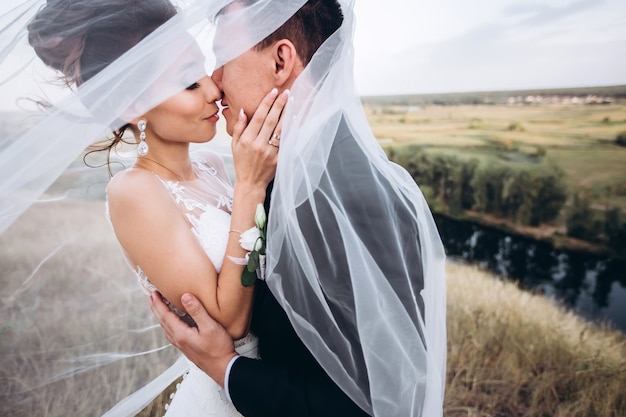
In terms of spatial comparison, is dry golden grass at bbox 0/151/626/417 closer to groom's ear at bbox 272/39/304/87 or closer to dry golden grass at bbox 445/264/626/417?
dry golden grass at bbox 445/264/626/417

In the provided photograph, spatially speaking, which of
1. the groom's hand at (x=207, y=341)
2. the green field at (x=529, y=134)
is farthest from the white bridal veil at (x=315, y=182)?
the green field at (x=529, y=134)

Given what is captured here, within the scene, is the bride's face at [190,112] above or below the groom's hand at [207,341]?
above

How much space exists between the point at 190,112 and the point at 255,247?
67 cm

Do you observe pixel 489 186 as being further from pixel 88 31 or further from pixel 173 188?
pixel 88 31

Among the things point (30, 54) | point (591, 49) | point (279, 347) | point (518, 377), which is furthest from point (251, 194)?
point (591, 49)

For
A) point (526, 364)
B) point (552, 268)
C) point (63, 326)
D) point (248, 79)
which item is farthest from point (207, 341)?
point (552, 268)

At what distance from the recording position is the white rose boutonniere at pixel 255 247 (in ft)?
4.78

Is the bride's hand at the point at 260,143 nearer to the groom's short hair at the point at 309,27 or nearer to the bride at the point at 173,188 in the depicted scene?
the bride at the point at 173,188

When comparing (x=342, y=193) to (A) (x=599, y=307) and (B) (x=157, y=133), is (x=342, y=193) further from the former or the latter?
(A) (x=599, y=307)

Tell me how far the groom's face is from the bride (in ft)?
0.26

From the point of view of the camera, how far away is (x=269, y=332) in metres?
1.58

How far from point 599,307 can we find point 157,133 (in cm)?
644

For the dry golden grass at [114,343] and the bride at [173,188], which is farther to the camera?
the dry golden grass at [114,343]

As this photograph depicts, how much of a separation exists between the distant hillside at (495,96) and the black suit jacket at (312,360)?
343 centimetres
